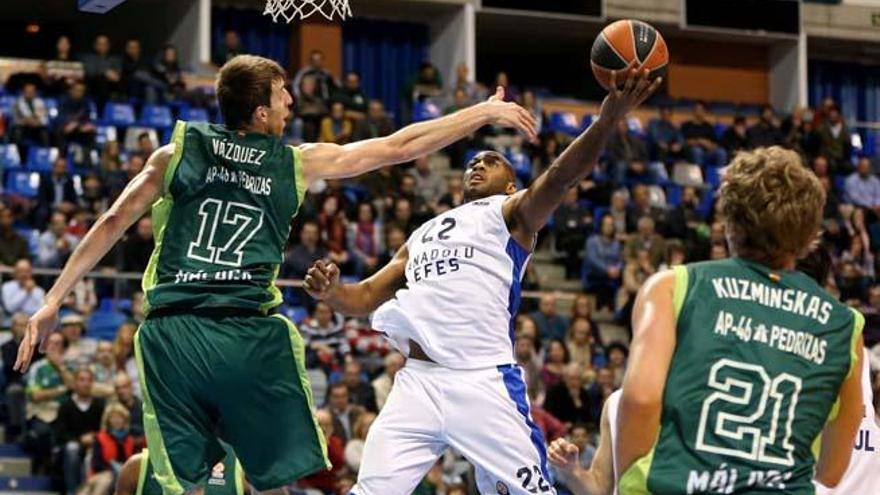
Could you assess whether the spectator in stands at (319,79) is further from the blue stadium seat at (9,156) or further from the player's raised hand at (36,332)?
the player's raised hand at (36,332)

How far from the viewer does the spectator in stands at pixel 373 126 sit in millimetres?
20328

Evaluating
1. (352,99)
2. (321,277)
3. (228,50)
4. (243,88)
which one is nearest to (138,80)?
(228,50)

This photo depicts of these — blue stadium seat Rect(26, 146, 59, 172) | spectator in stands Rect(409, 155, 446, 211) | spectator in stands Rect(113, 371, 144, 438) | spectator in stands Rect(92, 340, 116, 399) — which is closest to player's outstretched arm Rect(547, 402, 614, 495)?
spectator in stands Rect(113, 371, 144, 438)

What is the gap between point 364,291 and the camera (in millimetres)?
7754

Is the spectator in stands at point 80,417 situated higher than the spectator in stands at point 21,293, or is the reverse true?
the spectator in stands at point 21,293

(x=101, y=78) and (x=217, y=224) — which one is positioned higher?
(x=101, y=78)

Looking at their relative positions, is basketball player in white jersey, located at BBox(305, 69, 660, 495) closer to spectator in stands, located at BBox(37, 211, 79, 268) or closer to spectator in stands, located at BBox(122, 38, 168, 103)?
spectator in stands, located at BBox(37, 211, 79, 268)

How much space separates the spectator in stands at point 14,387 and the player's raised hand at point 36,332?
8.23 metres

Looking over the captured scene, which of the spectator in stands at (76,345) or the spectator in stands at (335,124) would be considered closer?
the spectator in stands at (76,345)

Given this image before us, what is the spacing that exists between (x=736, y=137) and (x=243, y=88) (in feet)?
60.6

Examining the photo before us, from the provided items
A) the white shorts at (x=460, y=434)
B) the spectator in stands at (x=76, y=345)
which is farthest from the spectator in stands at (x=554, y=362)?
the white shorts at (x=460, y=434)

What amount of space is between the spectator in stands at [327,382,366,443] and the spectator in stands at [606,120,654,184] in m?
8.14

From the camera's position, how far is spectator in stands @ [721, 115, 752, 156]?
79.2 feet

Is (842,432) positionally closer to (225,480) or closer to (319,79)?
(225,480)
